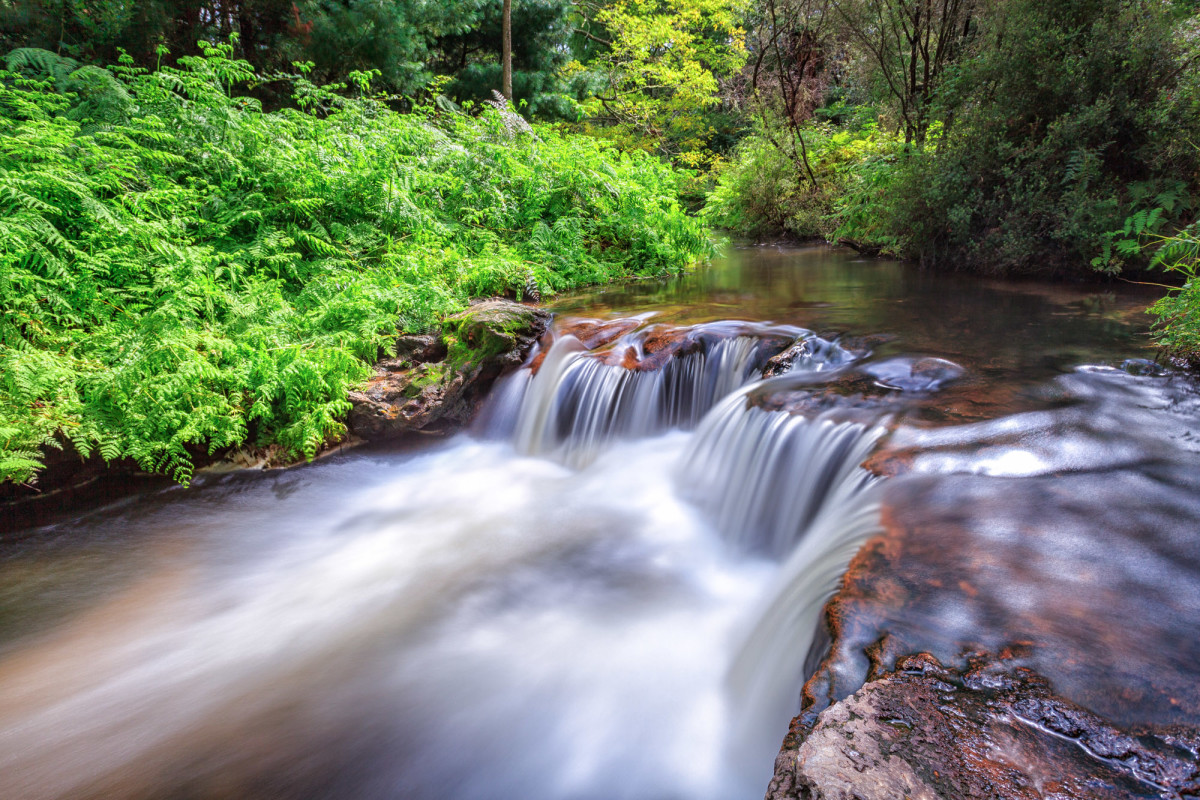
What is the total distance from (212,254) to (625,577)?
17.0ft

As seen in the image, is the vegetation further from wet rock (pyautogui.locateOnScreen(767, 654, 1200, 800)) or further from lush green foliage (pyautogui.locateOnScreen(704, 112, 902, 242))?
wet rock (pyautogui.locateOnScreen(767, 654, 1200, 800))

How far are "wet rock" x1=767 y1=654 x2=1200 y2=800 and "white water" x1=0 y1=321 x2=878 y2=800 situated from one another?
2.60 ft

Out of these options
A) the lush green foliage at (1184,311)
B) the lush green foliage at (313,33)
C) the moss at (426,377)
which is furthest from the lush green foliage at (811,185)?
the moss at (426,377)

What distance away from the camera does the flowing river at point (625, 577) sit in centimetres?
254

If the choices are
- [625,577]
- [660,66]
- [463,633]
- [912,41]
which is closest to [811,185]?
[912,41]

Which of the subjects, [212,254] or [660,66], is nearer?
[212,254]

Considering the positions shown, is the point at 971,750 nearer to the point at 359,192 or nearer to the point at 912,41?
the point at 359,192

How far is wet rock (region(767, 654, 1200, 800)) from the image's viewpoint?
1.53 meters

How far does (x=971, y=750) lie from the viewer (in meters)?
1.66

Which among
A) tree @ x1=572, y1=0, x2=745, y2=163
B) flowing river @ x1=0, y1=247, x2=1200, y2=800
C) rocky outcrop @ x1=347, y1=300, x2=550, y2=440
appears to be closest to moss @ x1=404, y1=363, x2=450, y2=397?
rocky outcrop @ x1=347, y1=300, x2=550, y2=440

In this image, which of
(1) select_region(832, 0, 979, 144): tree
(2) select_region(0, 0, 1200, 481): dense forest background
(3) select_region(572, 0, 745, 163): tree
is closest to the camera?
(2) select_region(0, 0, 1200, 481): dense forest background

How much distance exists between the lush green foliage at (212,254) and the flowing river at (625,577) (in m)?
0.75

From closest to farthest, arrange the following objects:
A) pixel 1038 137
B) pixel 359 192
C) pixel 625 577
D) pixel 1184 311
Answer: pixel 625 577 → pixel 1184 311 → pixel 359 192 → pixel 1038 137

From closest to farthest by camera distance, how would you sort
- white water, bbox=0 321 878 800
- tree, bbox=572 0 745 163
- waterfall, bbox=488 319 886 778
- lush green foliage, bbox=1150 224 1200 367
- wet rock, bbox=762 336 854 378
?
white water, bbox=0 321 878 800 → waterfall, bbox=488 319 886 778 → lush green foliage, bbox=1150 224 1200 367 → wet rock, bbox=762 336 854 378 → tree, bbox=572 0 745 163
